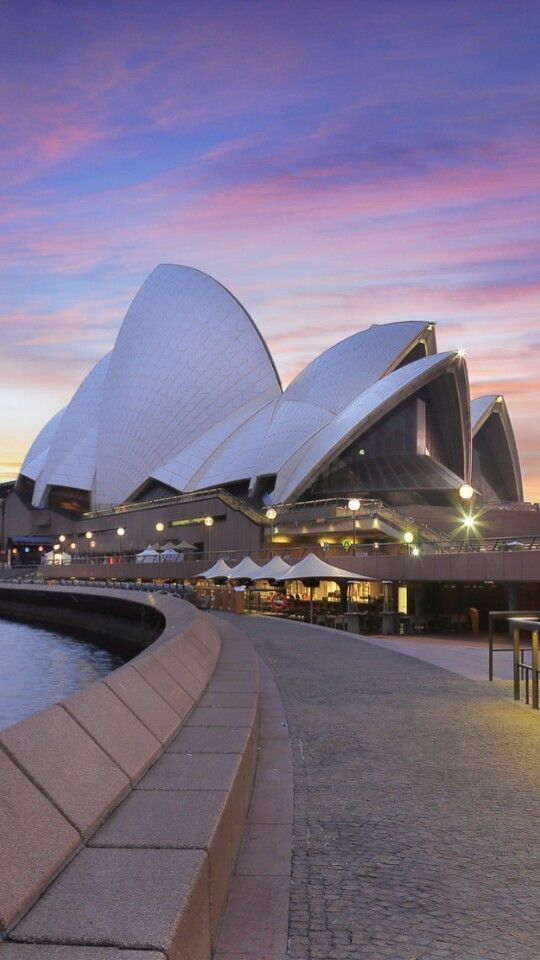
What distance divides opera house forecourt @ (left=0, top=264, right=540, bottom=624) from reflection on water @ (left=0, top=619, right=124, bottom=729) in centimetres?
1059

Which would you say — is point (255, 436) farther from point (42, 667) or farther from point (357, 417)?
point (42, 667)

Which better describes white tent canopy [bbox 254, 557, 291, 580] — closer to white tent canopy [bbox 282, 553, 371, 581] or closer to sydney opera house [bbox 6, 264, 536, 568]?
white tent canopy [bbox 282, 553, 371, 581]

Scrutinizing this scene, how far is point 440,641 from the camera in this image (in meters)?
22.5

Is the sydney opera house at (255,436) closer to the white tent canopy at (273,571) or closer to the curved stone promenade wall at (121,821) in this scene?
the white tent canopy at (273,571)

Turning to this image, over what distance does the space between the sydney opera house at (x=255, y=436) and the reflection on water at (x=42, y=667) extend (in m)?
15.6

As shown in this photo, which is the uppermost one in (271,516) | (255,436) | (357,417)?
(255,436)

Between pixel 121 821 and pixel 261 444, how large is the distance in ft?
178

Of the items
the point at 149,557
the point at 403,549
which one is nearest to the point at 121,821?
the point at 403,549

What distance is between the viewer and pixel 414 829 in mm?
4715

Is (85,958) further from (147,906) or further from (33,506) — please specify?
(33,506)

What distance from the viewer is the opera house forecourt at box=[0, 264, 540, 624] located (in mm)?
48000

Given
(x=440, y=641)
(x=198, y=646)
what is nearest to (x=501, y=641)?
(x=440, y=641)

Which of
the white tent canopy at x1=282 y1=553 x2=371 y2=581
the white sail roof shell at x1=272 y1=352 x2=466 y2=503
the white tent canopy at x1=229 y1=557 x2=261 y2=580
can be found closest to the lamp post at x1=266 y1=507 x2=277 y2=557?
the white sail roof shell at x1=272 y1=352 x2=466 y2=503

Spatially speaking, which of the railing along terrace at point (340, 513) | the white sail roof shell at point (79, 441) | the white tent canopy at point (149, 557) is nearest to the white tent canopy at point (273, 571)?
the railing along terrace at point (340, 513)
